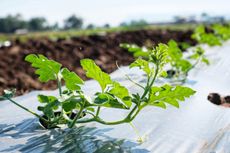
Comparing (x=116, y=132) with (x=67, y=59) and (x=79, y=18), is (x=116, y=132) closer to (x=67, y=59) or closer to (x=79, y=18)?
(x=67, y=59)

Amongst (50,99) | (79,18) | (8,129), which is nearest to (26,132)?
(8,129)

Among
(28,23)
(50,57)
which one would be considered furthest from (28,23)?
(50,57)

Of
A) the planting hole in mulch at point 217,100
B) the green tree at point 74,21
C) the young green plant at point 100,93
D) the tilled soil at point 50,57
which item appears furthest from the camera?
the green tree at point 74,21

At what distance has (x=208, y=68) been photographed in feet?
13.4

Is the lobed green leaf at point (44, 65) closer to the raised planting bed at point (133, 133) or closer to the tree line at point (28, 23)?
the raised planting bed at point (133, 133)

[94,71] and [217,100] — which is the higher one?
[94,71]

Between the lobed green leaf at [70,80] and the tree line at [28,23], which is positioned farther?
the tree line at [28,23]

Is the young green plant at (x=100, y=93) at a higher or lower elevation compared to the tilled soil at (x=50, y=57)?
higher

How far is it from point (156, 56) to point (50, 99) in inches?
20.1

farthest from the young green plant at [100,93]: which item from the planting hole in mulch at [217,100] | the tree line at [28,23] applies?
the tree line at [28,23]

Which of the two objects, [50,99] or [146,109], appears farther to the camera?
[146,109]

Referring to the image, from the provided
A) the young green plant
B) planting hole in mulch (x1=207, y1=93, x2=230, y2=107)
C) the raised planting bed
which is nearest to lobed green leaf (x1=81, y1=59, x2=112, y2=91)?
the young green plant

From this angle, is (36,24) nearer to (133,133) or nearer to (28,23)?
(28,23)

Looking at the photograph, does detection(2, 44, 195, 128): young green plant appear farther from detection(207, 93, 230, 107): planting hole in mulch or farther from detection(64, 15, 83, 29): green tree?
detection(64, 15, 83, 29): green tree
